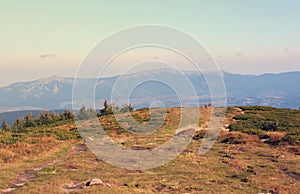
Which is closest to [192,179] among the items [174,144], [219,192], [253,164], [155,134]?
[219,192]

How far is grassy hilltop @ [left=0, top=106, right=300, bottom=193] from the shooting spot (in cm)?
2175

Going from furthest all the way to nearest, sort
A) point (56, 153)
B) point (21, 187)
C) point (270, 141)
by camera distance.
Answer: point (270, 141) → point (56, 153) → point (21, 187)

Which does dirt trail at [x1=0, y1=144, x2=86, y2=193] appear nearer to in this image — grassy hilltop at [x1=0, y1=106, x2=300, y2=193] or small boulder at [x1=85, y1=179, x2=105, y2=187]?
grassy hilltop at [x1=0, y1=106, x2=300, y2=193]

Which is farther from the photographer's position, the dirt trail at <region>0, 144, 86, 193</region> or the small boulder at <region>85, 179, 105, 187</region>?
the dirt trail at <region>0, 144, 86, 193</region>

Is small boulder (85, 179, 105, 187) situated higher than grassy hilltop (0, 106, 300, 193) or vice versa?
small boulder (85, 179, 105, 187)

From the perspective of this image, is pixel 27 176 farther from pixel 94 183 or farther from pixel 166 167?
pixel 166 167

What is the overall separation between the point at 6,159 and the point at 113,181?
524 inches

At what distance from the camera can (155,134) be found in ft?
167

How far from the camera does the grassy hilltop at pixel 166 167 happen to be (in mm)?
21750

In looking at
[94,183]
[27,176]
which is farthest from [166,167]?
[27,176]

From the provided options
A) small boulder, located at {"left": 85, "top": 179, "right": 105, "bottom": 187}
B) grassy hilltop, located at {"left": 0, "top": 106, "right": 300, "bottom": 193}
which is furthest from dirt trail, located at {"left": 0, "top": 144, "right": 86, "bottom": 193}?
small boulder, located at {"left": 85, "top": 179, "right": 105, "bottom": 187}

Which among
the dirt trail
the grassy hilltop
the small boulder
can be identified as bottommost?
the dirt trail

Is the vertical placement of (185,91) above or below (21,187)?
above

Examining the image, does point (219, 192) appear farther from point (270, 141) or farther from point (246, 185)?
point (270, 141)
